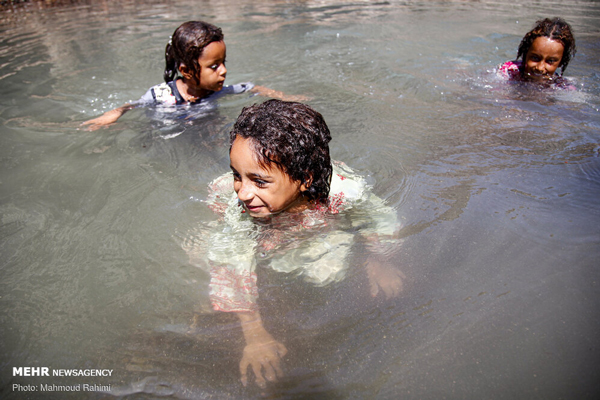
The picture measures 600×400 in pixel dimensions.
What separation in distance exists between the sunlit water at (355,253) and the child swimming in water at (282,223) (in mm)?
80

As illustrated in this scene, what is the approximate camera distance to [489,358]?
1550 millimetres

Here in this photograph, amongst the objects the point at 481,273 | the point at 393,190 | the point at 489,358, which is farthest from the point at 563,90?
the point at 489,358

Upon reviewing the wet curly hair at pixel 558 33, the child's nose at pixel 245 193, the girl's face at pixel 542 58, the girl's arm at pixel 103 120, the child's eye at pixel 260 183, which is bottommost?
the girl's arm at pixel 103 120

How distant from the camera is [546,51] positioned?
456 cm

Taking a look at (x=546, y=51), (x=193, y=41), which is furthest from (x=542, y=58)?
(x=193, y=41)

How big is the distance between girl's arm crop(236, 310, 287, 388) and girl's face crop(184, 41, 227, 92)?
2990mm

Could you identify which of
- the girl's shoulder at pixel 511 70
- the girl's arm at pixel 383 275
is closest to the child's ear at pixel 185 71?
the girl's arm at pixel 383 275

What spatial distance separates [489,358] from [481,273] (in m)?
0.49

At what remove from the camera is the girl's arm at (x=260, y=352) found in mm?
1603

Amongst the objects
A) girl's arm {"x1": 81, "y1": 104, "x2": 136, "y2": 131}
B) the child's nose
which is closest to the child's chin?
the child's nose

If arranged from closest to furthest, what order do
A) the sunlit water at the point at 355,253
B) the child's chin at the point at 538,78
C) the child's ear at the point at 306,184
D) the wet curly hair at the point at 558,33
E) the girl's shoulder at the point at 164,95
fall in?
1. the sunlit water at the point at 355,253
2. the child's ear at the point at 306,184
3. the girl's shoulder at the point at 164,95
4. the wet curly hair at the point at 558,33
5. the child's chin at the point at 538,78

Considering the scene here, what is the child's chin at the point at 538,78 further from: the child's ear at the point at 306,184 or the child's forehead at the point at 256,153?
the child's forehead at the point at 256,153

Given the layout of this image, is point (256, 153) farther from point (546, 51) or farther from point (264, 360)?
point (546, 51)

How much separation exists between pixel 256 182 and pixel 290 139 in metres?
0.28
